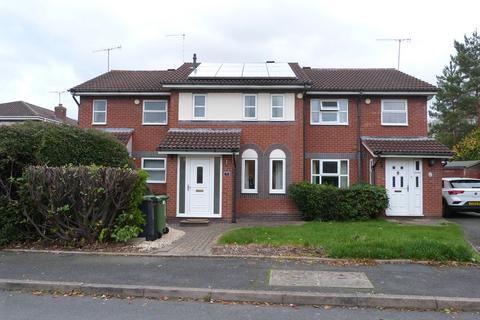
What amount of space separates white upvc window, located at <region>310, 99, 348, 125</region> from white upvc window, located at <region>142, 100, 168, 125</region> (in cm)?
616

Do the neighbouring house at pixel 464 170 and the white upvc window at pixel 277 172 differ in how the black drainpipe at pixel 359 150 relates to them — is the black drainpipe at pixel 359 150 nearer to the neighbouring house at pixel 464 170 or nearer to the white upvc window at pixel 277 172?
the white upvc window at pixel 277 172

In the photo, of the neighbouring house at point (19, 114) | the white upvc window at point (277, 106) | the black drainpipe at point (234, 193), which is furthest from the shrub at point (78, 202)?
the neighbouring house at point (19, 114)

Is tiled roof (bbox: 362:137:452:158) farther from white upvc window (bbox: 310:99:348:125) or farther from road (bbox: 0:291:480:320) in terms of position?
road (bbox: 0:291:480:320)

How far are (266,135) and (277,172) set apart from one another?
1.47m

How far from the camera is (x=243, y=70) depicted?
18.3 metres

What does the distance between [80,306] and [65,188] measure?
166 inches

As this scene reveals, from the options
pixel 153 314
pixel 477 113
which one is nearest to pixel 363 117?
pixel 153 314

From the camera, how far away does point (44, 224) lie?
9.86 metres

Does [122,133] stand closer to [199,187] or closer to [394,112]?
[199,187]

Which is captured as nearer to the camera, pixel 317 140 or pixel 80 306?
pixel 80 306

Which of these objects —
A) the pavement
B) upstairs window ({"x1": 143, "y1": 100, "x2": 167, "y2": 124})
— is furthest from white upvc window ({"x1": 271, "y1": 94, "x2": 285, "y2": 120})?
the pavement

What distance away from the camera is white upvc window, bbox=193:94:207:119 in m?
16.8

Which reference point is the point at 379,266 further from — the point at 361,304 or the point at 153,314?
the point at 153,314

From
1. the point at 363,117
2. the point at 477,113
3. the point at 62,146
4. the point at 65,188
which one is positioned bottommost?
the point at 65,188
